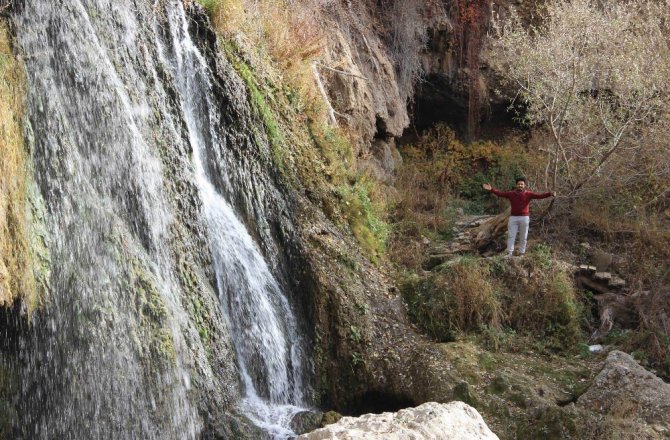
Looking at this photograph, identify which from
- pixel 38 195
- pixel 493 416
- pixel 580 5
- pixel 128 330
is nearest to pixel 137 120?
pixel 38 195

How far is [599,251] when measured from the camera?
449 inches

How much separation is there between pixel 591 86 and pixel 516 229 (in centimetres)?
495

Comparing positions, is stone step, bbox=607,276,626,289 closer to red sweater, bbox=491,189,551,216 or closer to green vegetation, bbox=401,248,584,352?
green vegetation, bbox=401,248,584,352

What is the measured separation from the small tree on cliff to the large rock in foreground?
9083mm

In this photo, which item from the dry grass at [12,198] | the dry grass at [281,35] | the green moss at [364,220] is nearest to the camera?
the dry grass at [12,198]

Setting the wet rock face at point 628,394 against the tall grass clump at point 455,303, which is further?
the tall grass clump at point 455,303

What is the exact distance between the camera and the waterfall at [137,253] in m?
4.95

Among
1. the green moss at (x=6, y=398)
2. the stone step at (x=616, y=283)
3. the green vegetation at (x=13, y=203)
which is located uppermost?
the green vegetation at (x=13, y=203)

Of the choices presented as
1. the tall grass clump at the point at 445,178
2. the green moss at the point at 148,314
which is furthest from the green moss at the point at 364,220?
the green moss at the point at 148,314

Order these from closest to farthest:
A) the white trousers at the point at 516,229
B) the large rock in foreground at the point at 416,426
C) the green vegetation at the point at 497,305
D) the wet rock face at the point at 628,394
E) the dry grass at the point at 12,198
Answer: the large rock in foreground at the point at 416,426 → the dry grass at the point at 12,198 → the wet rock face at the point at 628,394 → the green vegetation at the point at 497,305 → the white trousers at the point at 516,229

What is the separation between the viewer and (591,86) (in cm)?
1391

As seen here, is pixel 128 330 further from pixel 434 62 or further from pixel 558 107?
pixel 434 62

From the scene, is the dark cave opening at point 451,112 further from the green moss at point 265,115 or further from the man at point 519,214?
the green moss at point 265,115

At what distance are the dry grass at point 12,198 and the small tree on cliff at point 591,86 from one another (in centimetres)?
931
